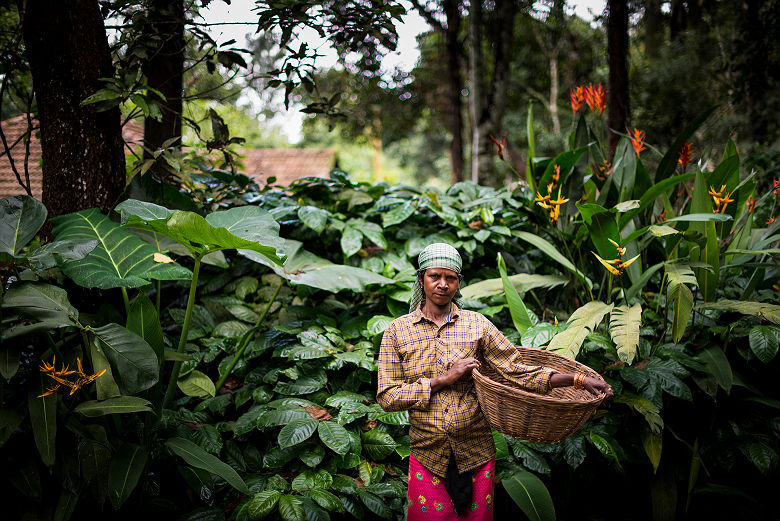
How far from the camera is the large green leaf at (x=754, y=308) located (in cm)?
211

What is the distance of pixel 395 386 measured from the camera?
5.52 feet

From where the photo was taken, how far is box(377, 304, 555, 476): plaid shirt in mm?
1674

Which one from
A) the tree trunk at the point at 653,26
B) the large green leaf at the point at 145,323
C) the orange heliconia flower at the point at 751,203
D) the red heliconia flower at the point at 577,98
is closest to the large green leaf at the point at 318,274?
the large green leaf at the point at 145,323

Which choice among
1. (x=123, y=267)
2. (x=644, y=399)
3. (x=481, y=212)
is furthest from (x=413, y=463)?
(x=481, y=212)

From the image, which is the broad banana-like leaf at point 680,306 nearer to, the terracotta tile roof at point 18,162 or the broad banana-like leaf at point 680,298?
the broad banana-like leaf at point 680,298

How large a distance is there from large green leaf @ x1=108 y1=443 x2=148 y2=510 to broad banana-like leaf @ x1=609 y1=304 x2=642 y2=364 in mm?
1889

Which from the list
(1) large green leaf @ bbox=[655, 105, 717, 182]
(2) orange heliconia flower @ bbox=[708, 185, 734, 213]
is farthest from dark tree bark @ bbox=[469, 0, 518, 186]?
(2) orange heliconia flower @ bbox=[708, 185, 734, 213]

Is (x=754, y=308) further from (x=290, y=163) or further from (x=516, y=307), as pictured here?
(x=290, y=163)

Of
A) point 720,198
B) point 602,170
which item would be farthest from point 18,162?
point 720,198

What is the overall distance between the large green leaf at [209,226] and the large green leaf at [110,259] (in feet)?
0.49

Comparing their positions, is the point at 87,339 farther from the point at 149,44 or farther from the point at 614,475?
the point at 614,475

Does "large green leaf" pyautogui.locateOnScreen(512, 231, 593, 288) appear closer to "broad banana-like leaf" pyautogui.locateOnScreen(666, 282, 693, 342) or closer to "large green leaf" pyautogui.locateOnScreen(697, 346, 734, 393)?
"broad banana-like leaf" pyautogui.locateOnScreen(666, 282, 693, 342)

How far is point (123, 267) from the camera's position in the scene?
2.13 meters

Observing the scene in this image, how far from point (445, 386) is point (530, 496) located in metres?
0.78
